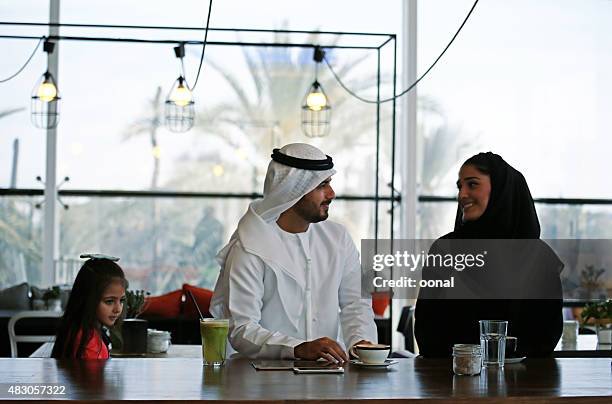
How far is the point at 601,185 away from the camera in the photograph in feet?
36.6

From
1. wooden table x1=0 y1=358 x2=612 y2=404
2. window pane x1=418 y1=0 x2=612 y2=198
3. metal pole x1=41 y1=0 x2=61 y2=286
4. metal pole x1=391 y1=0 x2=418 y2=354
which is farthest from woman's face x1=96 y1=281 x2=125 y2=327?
window pane x1=418 y1=0 x2=612 y2=198

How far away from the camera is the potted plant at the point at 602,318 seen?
218 inches

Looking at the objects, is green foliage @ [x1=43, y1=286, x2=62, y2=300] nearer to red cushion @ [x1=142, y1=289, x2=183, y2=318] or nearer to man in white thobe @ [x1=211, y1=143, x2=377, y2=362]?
red cushion @ [x1=142, y1=289, x2=183, y2=318]

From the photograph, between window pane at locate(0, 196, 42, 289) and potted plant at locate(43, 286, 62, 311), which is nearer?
potted plant at locate(43, 286, 62, 311)

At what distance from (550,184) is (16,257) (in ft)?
18.7

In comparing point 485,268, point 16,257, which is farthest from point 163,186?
point 485,268

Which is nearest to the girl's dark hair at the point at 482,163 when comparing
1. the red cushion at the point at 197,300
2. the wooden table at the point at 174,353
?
the wooden table at the point at 174,353

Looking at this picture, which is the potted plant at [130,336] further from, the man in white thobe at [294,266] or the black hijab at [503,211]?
the black hijab at [503,211]

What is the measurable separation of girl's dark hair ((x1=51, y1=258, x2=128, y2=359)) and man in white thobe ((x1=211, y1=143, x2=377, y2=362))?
0.61 m

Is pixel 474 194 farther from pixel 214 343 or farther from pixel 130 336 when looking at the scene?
pixel 130 336

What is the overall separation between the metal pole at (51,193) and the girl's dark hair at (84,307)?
659 centimetres

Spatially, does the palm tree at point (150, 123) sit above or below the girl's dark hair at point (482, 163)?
above

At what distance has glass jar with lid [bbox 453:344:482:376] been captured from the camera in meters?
2.85

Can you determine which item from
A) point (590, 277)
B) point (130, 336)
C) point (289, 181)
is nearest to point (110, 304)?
point (130, 336)
